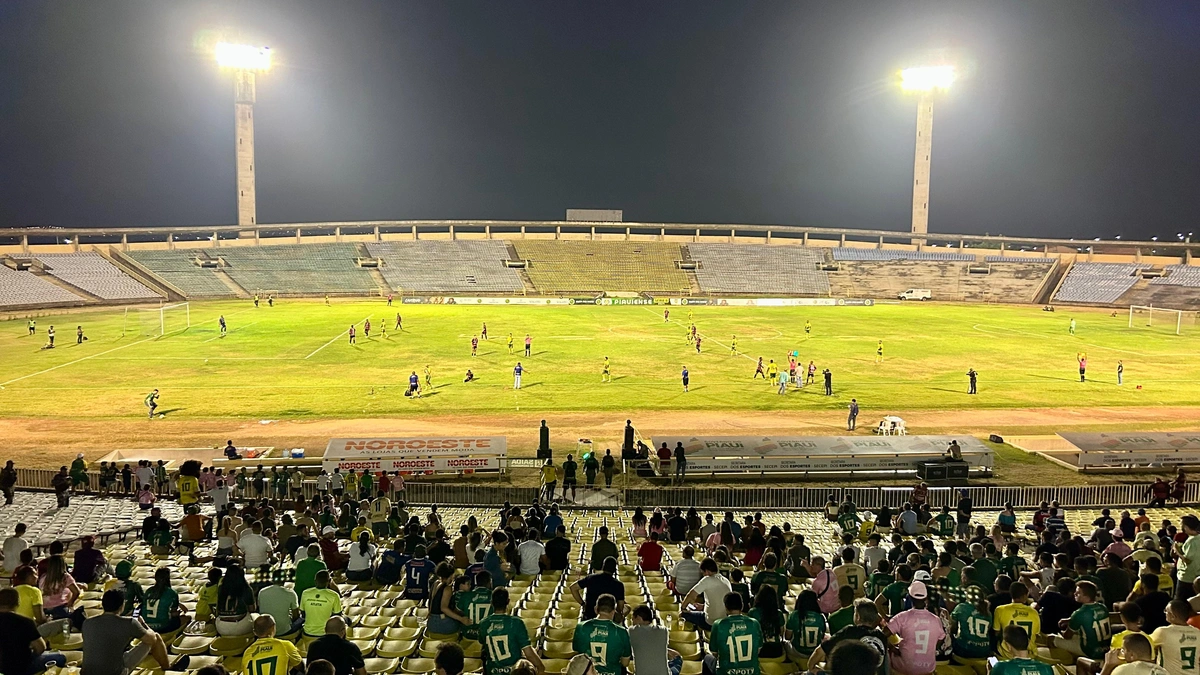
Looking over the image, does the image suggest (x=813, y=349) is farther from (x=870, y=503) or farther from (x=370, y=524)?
(x=370, y=524)

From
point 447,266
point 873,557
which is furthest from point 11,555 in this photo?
point 447,266

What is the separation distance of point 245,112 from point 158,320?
52285 millimetres

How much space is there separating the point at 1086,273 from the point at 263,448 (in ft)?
330

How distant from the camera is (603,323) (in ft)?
217

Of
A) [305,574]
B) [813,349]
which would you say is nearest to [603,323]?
[813,349]

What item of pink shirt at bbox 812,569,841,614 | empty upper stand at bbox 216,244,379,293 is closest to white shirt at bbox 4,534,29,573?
pink shirt at bbox 812,569,841,614

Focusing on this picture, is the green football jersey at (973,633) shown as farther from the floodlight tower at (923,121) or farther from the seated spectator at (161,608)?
the floodlight tower at (923,121)

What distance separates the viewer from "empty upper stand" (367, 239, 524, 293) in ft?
317

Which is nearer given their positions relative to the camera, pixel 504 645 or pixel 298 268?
pixel 504 645

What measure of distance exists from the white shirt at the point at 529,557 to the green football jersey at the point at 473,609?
11.0 feet

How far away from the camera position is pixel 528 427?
104ft

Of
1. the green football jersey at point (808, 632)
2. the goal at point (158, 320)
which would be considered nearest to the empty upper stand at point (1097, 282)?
the goal at point (158, 320)

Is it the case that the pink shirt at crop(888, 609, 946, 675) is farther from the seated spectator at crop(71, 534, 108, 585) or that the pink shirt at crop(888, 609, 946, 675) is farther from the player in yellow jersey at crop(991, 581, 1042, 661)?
the seated spectator at crop(71, 534, 108, 585)

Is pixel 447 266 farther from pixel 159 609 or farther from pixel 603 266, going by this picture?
pixel 159 609
